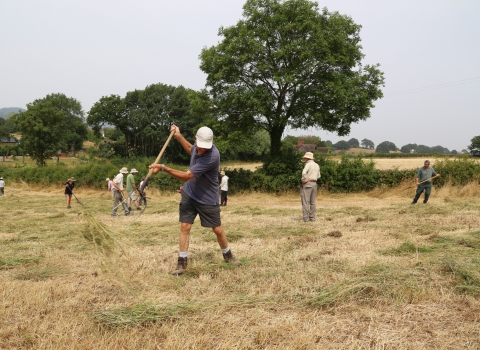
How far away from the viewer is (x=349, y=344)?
10.9 feet

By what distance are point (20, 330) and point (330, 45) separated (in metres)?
20.0

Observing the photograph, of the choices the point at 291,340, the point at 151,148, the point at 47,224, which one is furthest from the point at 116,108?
the point at 291,340

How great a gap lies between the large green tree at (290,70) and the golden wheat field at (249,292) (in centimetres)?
1396

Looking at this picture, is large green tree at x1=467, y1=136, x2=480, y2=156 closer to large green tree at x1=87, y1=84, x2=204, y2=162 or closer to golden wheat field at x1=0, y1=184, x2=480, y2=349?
large green tree at x1=87, y1=84, x2=204, y2=162

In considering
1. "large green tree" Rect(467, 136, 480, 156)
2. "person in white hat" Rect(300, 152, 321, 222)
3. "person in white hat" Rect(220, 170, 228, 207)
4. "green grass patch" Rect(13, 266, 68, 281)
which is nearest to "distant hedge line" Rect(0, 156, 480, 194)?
"person in white hat" Rect(220, 170, 228, 207)

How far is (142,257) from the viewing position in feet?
A: 20.6

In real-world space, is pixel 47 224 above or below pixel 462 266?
below

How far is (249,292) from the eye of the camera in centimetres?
455

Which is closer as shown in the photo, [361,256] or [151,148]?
[361,256]

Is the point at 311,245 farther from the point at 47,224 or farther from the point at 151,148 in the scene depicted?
the point at 151,148

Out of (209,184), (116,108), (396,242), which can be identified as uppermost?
(116,108)

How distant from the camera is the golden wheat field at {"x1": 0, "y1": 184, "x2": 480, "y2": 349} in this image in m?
3.43

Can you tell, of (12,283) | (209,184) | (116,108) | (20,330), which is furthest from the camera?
(116,108)

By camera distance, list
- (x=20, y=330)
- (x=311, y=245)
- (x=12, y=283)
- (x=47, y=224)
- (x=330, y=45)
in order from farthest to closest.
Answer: (x=330, y=45) < (x=47, y=224) < (x=311, y=245) < (x=12, y=283) < (x=20, y=330)
